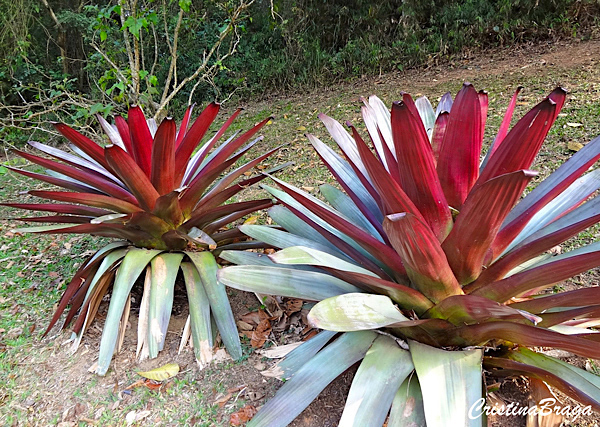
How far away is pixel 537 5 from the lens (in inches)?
271

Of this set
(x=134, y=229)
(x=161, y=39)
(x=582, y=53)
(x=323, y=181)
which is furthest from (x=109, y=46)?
(x=582, y=53)

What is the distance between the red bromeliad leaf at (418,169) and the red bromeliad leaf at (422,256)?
5.6 inches

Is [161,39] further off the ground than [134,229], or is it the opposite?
[161,39]

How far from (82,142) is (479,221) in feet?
5.73

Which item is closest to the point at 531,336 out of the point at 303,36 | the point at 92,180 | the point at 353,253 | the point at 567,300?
the point at 567,300

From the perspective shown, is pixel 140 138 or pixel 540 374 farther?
pixel 140 138

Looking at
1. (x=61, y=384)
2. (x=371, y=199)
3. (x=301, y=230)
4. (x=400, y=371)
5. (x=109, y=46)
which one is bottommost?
(x=61, y=384)

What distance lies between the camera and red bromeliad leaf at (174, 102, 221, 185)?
1922mm

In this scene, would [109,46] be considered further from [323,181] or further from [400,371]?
[400,371]

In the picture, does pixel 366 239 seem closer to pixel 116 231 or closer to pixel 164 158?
pixel 164 158

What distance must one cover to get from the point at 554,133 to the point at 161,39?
8118 mm

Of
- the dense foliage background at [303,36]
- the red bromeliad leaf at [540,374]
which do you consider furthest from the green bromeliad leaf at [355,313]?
the dense foliage background at [303,36]

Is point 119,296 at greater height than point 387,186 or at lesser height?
lesser

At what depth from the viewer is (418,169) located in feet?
3.80
